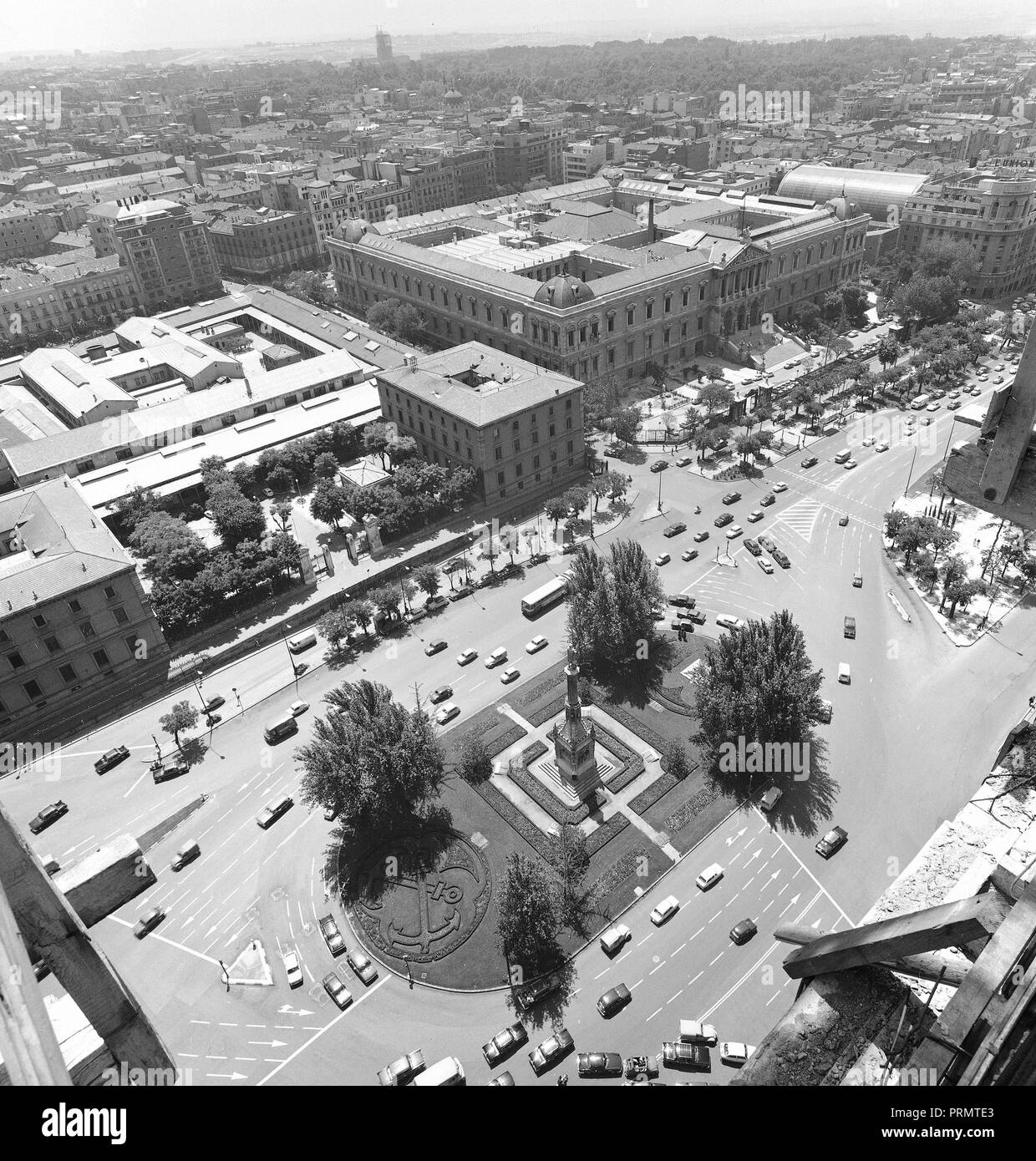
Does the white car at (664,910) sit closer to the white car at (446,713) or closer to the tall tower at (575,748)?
the tall tower at (575,748)

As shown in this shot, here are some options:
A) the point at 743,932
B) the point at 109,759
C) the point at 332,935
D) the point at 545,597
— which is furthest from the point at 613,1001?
the point at 109,759

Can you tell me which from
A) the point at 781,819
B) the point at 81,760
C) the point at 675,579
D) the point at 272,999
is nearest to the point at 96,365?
the point at 81,760

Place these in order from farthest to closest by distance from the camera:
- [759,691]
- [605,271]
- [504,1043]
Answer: [605,271]
[759,691]
[504,1043]

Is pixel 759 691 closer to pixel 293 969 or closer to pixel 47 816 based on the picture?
pixel 293 969

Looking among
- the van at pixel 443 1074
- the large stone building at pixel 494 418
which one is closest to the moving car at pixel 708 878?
the van at pixel 443 1074

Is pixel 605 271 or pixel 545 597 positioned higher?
pixel 605 271

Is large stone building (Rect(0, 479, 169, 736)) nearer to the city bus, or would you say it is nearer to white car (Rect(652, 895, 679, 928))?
the city bus
